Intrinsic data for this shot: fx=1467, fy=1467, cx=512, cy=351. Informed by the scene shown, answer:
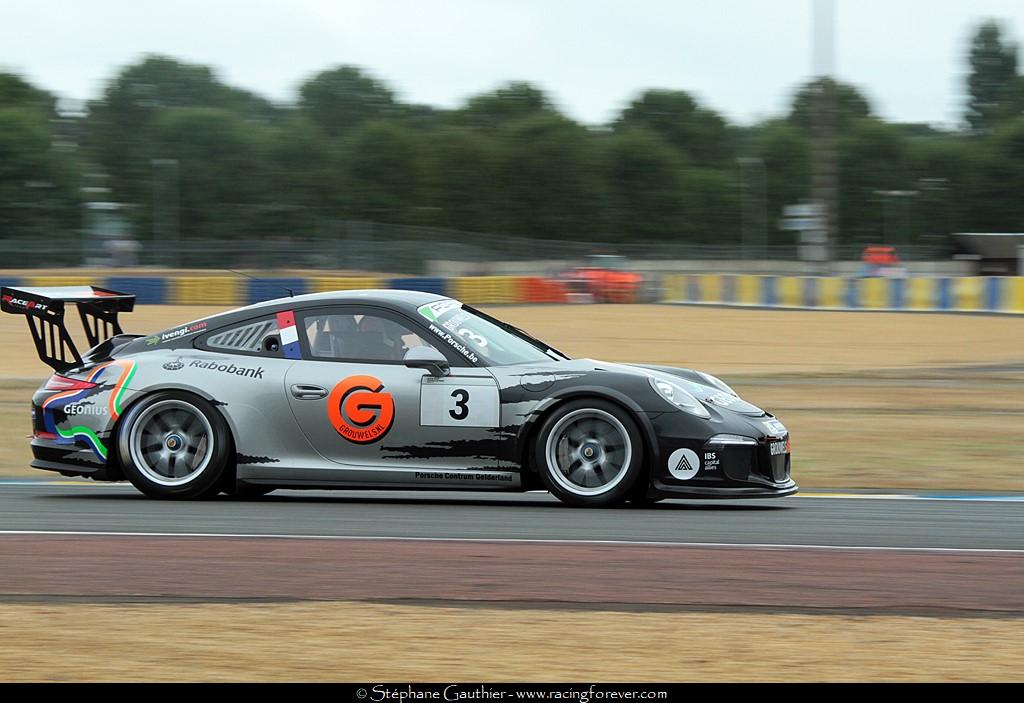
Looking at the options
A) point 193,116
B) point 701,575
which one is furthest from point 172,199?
point 701,575

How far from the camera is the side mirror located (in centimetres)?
803

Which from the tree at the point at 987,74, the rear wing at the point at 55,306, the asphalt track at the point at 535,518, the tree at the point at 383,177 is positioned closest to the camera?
the asphalt track at the point at 535,518

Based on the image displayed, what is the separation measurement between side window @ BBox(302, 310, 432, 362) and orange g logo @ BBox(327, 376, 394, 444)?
0.21m

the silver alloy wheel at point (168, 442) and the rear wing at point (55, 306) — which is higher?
the rear wing at point (55, 306)

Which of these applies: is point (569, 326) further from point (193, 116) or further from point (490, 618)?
point (193, 116)

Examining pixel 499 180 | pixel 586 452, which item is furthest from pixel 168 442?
pixel 499 180

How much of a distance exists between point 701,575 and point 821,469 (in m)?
4.58

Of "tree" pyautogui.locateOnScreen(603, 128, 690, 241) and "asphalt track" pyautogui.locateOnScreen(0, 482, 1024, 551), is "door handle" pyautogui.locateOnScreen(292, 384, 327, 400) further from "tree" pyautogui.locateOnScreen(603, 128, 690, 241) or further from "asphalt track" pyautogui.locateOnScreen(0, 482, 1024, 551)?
"tree" pyautogui.locateOnScreen(603, 128, 690, 241)

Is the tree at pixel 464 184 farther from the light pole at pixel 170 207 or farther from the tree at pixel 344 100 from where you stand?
the tree at pixel 344 100

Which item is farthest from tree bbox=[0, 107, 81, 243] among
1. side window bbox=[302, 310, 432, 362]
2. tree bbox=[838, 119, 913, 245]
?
side window bbox=[302, 310, 432, 362]

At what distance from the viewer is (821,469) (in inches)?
408
